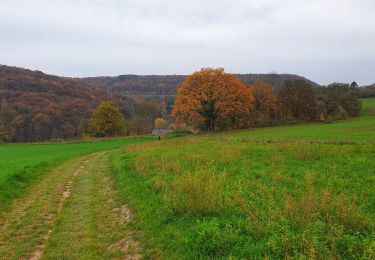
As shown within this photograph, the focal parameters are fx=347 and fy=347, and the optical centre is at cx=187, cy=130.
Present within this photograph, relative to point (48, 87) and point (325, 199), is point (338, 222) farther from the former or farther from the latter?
point (48, 87)

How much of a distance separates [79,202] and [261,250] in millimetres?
8616

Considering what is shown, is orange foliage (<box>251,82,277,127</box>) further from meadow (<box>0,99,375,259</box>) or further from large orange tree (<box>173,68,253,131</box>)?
meadow (<box>0,99,375,259</box>)

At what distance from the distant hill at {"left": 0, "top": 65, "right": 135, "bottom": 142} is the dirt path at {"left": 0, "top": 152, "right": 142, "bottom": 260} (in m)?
95.6

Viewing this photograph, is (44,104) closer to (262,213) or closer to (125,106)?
(125,106)

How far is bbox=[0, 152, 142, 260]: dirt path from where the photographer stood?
8070 mm

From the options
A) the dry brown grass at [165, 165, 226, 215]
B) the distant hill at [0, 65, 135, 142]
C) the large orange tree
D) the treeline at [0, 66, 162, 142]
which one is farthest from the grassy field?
the distant hill at [0, 65, 135, 142]

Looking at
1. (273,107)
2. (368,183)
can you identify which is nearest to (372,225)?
(368,183)

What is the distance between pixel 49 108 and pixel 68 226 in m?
116

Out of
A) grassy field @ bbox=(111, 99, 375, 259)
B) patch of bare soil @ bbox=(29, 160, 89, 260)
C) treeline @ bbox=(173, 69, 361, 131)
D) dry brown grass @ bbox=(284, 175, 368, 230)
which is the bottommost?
patch of bare soil @ bbox=(29, 160, 89, 260)

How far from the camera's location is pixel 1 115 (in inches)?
4070

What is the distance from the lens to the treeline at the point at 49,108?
107062mm

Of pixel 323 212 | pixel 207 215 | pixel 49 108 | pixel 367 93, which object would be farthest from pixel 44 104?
pixel 323 212

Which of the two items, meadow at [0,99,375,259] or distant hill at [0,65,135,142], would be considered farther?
distant hill at [0,65,135,142]

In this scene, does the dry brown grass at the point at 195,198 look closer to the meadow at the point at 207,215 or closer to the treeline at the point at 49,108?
the meadow at the point at 207,215
